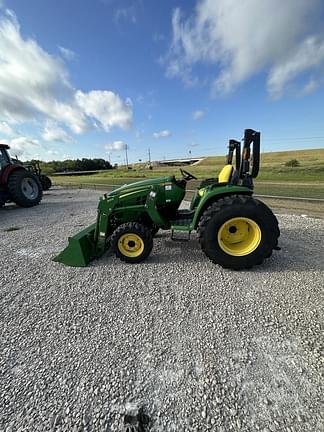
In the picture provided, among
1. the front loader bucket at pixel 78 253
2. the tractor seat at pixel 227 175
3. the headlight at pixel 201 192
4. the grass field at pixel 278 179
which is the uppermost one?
the tractor seat at pixel 227 175

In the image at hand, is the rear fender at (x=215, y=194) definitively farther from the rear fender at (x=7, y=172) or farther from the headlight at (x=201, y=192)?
the rear fender at (x=7, y=172)

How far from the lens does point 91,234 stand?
3.62 m

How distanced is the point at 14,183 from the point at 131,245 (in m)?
6.84

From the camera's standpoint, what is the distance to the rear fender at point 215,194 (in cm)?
319

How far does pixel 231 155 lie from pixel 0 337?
3893 millimetres

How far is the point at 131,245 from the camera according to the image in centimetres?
346

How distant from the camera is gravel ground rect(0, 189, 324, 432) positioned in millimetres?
1409

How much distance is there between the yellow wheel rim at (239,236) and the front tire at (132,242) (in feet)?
3.53

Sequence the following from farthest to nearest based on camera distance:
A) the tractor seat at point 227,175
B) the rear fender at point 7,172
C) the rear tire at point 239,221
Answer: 1. the rear fender at point 7,172
2. the tractor seat at point 227,175
3. the rear tire at point 239,221

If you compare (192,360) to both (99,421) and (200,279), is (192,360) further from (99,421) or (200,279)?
(200,279)

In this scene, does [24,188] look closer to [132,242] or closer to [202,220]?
[132,242]

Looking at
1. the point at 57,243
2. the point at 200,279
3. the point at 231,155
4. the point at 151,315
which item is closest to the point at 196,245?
the point at 200,279

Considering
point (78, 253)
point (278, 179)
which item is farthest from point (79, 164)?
point (78, 253)

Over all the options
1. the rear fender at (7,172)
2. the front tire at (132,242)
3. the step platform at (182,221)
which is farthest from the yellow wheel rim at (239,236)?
the rear fender at (7,172)
